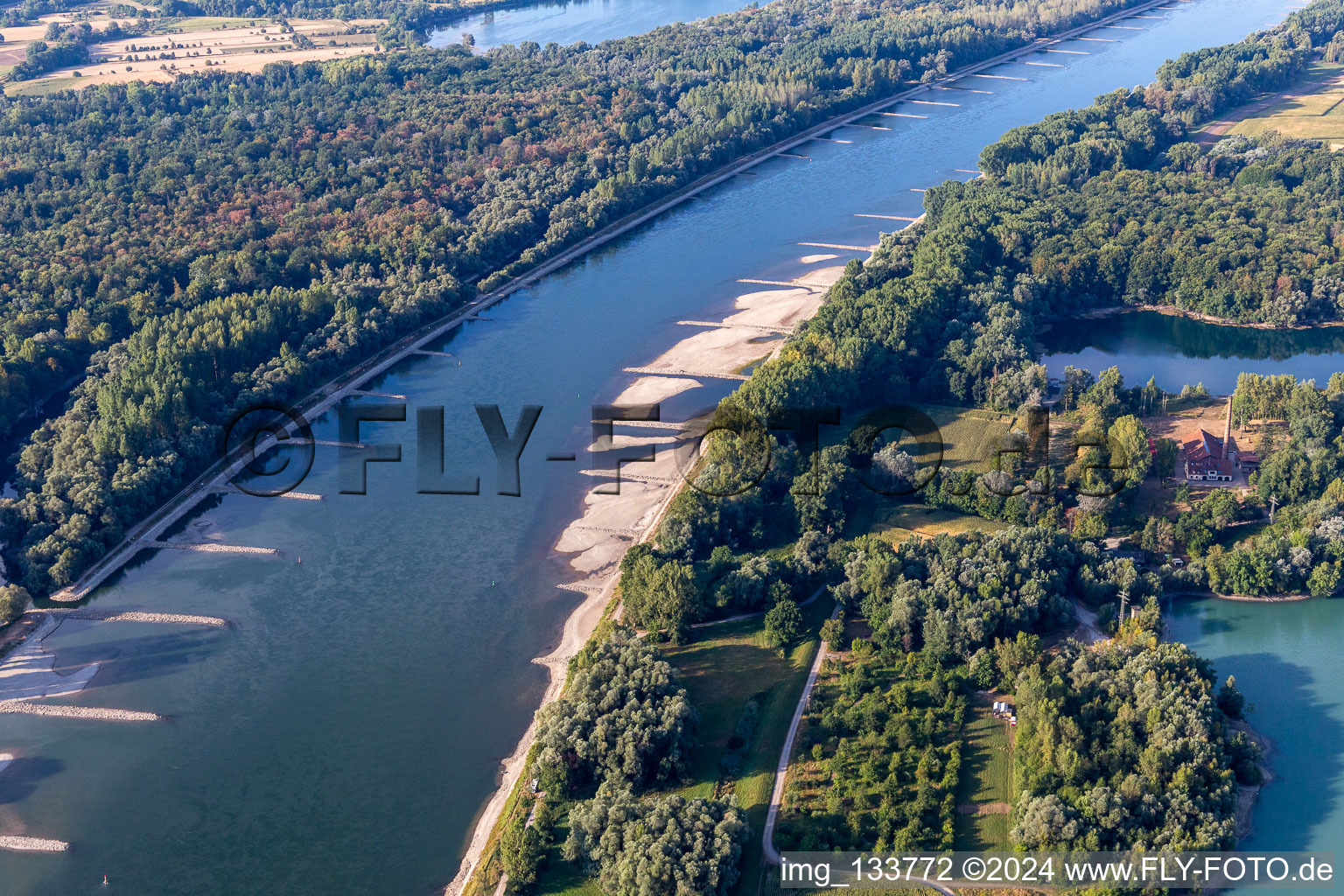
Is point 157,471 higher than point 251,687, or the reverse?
point 157,471

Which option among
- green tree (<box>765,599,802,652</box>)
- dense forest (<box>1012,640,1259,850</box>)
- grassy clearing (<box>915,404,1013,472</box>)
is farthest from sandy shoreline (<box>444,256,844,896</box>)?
dense forest (<box>1012,640,1259,850</box>)

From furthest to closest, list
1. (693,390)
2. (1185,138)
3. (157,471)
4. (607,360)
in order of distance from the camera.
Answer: (1185,138)
(607,360)
(693,390)
(157,471)

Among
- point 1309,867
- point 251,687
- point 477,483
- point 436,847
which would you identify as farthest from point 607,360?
point 1309,867

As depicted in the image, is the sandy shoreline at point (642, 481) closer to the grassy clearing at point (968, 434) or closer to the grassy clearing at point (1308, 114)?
the grassy clearing at point (968, 434)

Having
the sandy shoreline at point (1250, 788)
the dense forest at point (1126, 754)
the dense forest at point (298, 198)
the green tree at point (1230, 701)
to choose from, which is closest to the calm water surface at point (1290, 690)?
the sandy shoreline at point (1250, 788)

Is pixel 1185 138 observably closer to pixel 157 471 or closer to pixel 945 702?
pixel 945 702

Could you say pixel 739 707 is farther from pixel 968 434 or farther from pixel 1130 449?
pixel 968 434

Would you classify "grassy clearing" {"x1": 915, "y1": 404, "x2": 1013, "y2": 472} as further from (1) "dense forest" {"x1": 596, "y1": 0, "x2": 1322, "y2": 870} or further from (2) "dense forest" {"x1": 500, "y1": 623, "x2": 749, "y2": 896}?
(2) "dense forest" {"x1": 500, "y1": 623, "x2": 749, "y2": 896}
